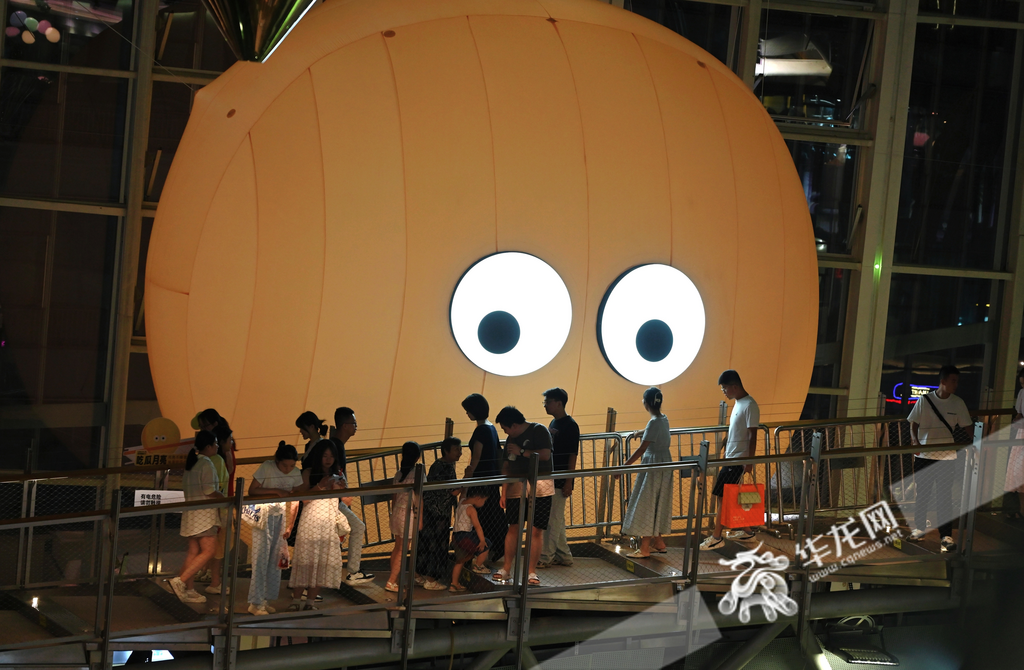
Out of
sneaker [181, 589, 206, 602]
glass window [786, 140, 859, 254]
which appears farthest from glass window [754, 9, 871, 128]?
sneaker [181, 589, 206, 602]

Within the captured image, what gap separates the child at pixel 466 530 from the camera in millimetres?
5879

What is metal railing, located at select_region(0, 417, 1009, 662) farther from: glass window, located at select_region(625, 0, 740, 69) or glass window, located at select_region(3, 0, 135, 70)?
glass window, located at select_region(3, 0, 135, 70)

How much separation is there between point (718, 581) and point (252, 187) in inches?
156

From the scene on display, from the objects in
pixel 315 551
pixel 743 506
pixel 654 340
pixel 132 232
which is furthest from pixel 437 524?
pixel 132 232

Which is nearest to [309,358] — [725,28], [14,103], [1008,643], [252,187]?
[252,187]

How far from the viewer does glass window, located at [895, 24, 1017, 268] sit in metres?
12.3

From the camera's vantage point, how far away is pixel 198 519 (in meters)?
5.54

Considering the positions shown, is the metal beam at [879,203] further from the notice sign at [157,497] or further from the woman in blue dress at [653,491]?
the notice sign at [157,497]

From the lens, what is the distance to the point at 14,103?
11000mm

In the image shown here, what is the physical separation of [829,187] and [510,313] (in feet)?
23.4

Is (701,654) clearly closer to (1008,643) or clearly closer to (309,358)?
(1008,643)

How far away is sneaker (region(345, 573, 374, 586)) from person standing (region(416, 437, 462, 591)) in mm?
328

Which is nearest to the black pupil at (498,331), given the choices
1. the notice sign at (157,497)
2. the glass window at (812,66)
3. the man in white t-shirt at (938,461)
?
the notice sign at (157,497)

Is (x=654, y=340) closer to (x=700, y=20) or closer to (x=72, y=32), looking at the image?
(x=700, y=20)
